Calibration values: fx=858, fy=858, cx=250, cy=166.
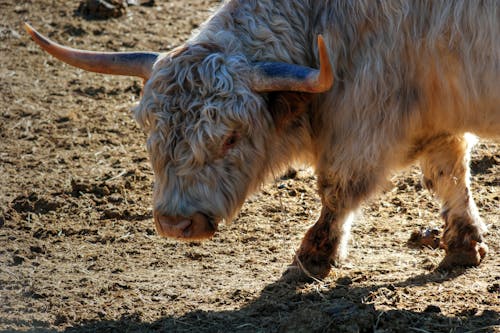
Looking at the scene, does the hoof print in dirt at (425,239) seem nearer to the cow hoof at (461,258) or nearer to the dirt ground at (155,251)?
the dirt ground at (155,251)

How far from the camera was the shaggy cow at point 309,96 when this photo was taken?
4777 millimetres

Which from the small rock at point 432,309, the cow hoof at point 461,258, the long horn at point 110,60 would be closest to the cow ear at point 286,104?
the long horn at point 110,60

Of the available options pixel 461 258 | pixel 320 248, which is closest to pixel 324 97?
pixel 320 248

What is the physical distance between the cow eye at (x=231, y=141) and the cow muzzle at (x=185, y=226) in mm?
409

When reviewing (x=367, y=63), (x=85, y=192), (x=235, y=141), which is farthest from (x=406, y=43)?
(x=85, y=192)

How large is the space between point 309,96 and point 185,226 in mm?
1057

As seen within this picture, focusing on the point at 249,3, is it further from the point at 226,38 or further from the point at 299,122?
the point at 299,122

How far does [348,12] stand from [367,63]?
321 mm

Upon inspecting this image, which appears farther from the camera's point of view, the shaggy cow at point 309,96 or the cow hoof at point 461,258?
the cow hoof at point 461,258

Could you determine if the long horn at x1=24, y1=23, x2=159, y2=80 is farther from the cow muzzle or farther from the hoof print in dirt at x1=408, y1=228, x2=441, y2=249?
the hoof print in dirt at x1=408, y1=228, x2=441, y2=249

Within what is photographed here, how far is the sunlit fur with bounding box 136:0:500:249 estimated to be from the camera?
15.7ft

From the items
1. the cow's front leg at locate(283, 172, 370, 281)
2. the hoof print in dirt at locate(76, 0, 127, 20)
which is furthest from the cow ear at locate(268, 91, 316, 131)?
the hoof print in dirt at locate(76, 0, 127, 20)

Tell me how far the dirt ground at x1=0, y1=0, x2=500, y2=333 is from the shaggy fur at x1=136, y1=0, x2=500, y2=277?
64 centimetres

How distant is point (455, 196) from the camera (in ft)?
18.9
